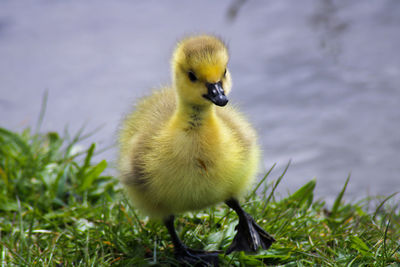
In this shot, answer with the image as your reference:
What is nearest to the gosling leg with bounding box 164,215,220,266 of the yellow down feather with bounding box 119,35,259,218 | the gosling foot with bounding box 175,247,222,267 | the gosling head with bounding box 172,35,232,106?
the gosling foot with bounding box 175,247,222,267

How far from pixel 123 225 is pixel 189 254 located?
457 millimetres

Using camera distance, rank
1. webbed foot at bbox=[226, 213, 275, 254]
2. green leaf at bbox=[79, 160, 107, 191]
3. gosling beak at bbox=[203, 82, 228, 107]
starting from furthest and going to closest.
→ green leaf at bbox=[79, 160, 107, 191], webbed foot at bbox=[226, 213, 275, 254], gosling beak at bbox=[203, 82, 228, 107]

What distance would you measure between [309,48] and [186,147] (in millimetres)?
3279

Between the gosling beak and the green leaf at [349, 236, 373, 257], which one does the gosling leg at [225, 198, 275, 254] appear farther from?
the gosling beak

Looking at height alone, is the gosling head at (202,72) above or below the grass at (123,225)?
above

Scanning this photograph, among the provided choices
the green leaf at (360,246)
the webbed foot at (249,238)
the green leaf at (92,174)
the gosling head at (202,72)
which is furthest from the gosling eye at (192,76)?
the green leaf at (92,174)

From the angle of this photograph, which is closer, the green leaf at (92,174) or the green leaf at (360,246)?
the green leaf at (360,246)

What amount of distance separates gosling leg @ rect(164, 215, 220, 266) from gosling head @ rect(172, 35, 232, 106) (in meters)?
0.62

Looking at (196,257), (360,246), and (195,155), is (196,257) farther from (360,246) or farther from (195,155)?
(360,246)

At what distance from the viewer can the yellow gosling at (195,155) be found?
7.70 ft

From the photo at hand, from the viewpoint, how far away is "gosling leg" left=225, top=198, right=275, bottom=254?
8.15 feet

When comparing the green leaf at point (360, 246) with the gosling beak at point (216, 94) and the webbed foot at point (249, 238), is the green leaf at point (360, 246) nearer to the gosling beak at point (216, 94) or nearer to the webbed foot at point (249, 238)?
the webbed foot at point (249, 238)

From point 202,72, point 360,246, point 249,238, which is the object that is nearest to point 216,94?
point 202,72

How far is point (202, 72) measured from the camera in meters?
2.30
